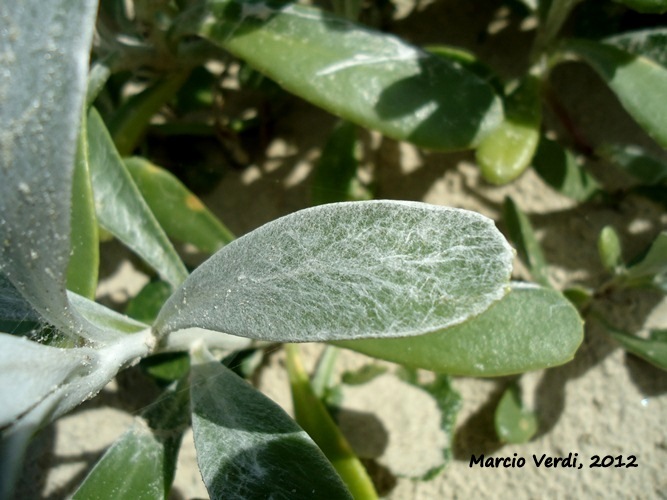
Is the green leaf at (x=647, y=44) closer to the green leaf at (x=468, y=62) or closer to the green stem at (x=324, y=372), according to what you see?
the green leaf at (x=468, y=62)

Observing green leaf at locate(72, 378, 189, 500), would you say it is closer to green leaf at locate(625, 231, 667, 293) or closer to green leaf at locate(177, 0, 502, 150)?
green leaf at locate(177, 0, 502, 150)

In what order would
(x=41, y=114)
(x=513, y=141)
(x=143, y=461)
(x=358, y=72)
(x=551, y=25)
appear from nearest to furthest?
1. (x=41, y=114)
2. (x=143, y=461)
3. (x=358, y=72)
4. (x=513, y=141)
5. (x=551, y=25)

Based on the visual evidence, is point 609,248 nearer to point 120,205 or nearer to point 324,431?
point 324,431

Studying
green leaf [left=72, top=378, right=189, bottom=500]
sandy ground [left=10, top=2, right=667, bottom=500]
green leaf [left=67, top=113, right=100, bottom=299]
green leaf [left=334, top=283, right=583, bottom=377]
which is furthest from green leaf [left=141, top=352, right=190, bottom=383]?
green leaf [left=334, top=283, right=583, bottom=377]

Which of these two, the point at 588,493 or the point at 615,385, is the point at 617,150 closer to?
the point at 615,385

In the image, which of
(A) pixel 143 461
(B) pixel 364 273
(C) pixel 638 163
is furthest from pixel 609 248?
(A) pixel 143 461

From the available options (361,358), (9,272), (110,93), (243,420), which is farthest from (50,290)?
(110,93)
